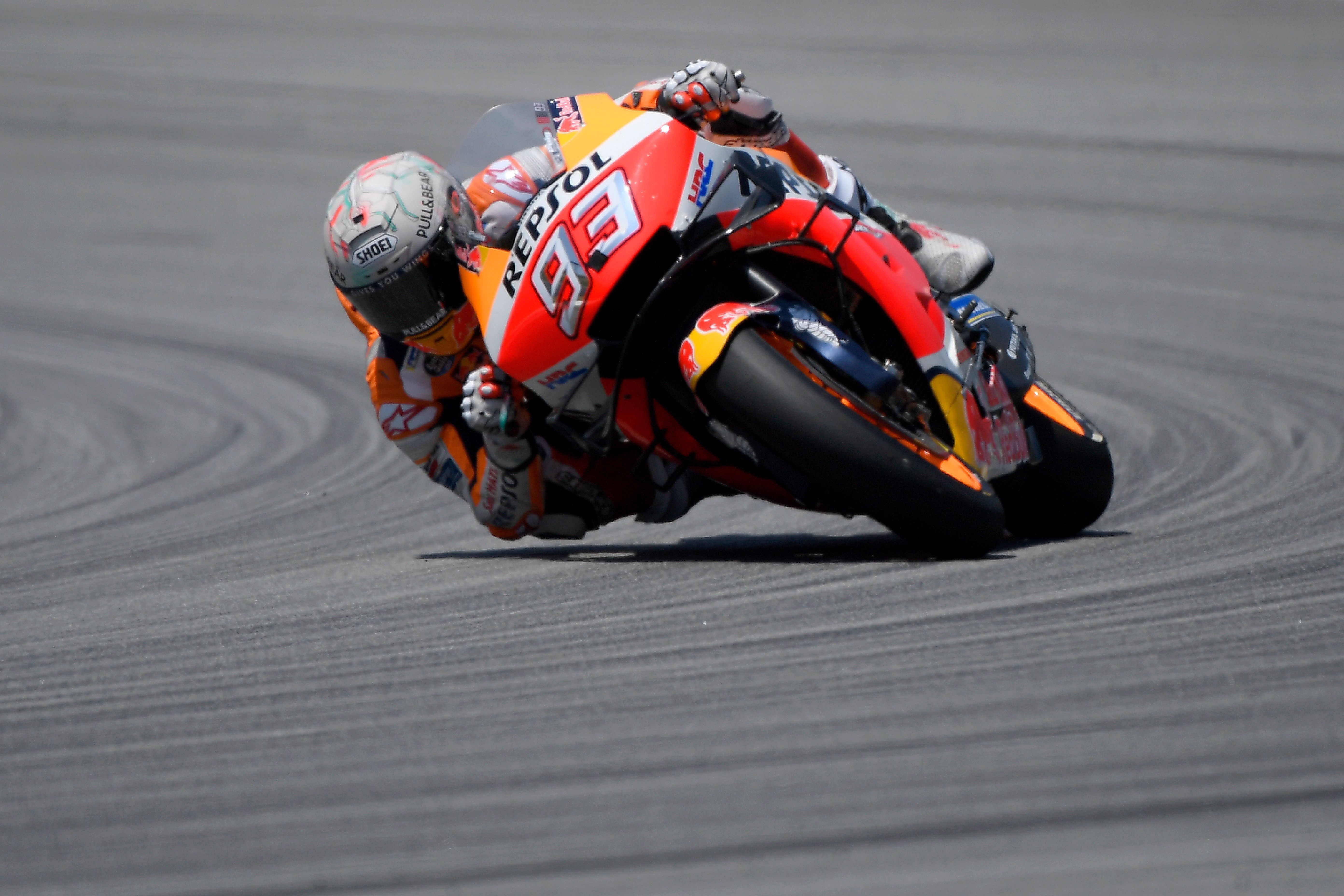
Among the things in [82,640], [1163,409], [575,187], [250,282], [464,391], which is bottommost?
[250,282]

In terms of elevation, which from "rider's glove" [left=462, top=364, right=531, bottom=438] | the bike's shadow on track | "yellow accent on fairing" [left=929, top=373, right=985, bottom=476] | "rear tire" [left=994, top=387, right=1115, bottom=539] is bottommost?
the bike's shadow on track

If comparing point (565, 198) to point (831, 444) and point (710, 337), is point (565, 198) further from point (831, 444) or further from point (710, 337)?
point (831, 444)

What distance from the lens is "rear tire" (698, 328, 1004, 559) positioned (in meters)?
3.65

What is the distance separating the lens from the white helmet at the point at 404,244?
4.29 metres

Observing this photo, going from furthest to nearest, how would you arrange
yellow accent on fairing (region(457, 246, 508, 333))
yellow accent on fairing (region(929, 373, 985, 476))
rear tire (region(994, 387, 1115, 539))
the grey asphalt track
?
rear tire (region(994, 387, 1115, 539)), yellow accent on fairing (region(457, 246, 508, 333)), yellow accent on fairing (region(929, 373, 985, 476)), the grey asphalt track

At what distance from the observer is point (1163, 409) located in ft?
24.0

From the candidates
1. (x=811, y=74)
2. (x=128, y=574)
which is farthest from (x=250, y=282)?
(x=128, y=574)

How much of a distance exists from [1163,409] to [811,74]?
28.3 ft

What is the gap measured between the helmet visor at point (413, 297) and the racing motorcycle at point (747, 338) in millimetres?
81

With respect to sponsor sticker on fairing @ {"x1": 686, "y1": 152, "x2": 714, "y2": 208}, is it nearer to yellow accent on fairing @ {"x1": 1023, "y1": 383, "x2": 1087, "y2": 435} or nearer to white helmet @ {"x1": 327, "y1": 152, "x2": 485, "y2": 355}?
white helmet @ {"x1": 327, "y1": 152, "x2": 485, "y2": 355}

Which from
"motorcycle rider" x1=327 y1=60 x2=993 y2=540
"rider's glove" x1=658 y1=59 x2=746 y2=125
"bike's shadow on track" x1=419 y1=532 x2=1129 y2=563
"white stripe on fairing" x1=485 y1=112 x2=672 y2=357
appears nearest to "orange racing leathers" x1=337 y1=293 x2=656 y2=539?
"motorcycle rider" x1=327 y1=60 x2=993 y2=540

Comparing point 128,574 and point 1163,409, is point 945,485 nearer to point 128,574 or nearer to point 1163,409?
point 128,574

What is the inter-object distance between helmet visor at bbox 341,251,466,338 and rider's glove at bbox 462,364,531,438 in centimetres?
19

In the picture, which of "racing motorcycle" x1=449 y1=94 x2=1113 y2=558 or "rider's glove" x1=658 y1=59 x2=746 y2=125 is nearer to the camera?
"racing motorcycle" x1=449 y1=94 x2=1113 y2=558
